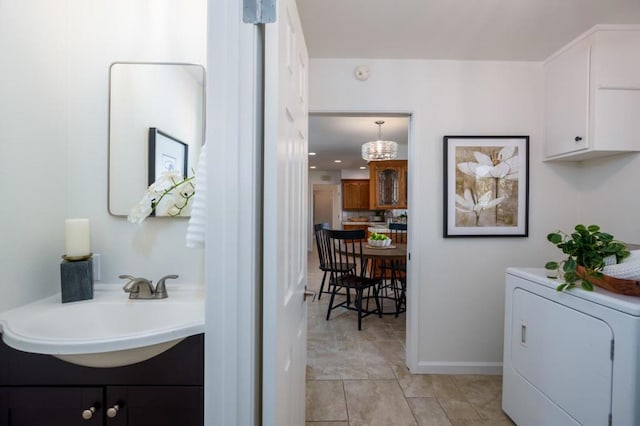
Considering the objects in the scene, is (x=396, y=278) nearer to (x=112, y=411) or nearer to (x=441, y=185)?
(x=441, y=185)

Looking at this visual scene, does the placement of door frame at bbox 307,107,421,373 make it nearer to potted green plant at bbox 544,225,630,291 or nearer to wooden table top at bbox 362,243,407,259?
wooden table top at bbox 362,243,407,259

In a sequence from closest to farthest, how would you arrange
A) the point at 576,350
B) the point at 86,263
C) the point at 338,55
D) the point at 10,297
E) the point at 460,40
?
the point at 10,297, the point at 86,263, the point at 576,350, the point at 460,40, the point at 338,55

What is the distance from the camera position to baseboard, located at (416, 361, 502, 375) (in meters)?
2.11

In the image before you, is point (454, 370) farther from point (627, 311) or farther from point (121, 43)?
point (121, 43)

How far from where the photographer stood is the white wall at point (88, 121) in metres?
1.06

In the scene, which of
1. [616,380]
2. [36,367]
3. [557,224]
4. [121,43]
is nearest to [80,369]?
[36,367]

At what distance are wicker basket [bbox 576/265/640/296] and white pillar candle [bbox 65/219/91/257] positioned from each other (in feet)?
6.92

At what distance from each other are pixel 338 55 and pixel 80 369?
224cm

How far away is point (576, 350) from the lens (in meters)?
1.20

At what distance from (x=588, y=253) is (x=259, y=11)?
62.7 inches

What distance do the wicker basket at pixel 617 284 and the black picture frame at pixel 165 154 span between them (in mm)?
1846

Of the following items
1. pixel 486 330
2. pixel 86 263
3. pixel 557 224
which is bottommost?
pixel 486 330

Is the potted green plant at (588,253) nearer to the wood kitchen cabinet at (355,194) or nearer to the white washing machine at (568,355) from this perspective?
the white washing machine at (568,355)

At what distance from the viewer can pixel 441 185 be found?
2119mm
